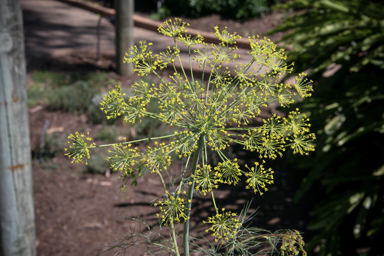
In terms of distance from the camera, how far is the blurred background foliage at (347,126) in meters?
3.58

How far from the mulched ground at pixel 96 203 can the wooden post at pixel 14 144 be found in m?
0.67

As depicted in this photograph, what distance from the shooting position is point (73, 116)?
668cm

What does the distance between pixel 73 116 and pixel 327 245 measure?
15.6 ft

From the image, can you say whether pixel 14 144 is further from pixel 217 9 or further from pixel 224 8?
pixel 224 8

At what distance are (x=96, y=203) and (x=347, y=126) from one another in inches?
127

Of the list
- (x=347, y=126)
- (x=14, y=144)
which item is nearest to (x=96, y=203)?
(x=14, y=144)

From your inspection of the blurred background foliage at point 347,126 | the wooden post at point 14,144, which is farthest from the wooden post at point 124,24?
the wooden post at point 14,144

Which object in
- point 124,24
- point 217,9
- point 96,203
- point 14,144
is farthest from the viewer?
point 217,9

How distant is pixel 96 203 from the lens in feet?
16.3

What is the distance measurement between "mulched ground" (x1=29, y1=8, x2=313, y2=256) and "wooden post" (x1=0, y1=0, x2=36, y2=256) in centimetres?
67

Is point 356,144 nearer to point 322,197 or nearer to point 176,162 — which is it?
point 322,197

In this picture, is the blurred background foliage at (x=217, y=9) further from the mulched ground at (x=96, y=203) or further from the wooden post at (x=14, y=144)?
the wooden post at (x=14, y=144)

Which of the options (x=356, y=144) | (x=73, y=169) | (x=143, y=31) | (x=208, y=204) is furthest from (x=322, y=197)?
(x=143, y=31)

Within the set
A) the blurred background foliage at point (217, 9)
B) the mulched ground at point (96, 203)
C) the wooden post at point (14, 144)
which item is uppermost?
the blurred background foliage at point (217, 9)
